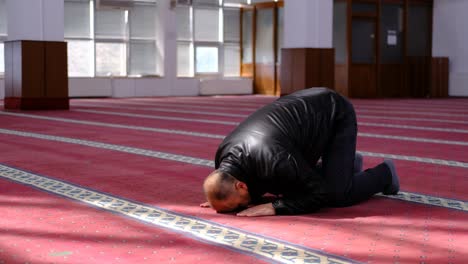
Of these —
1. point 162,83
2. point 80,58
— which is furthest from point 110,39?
point 162,83

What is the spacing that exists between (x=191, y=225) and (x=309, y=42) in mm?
10326

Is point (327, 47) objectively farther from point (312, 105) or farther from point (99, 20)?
point (312, 105)

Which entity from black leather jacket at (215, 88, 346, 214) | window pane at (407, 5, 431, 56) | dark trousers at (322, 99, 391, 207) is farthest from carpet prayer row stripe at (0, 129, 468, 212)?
window pane at (407, 5, 431, 56)

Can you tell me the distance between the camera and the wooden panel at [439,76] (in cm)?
1780

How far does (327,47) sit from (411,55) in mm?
5259

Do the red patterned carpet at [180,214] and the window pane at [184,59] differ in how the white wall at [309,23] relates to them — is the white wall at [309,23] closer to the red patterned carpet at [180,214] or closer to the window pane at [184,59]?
the window pane at [184,59]

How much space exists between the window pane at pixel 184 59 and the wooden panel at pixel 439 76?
619 cm

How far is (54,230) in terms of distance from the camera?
9.85 ft

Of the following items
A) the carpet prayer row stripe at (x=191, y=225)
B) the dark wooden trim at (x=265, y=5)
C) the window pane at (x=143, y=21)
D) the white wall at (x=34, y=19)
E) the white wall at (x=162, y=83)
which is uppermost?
the dark wooden trim at (x=265, y=5)

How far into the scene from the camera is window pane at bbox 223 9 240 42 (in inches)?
757

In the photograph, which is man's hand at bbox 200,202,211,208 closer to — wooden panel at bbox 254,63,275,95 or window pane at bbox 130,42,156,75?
window pane at bbox 130,42,156,75

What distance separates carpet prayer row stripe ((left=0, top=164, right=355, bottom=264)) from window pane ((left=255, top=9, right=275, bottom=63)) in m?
14.6

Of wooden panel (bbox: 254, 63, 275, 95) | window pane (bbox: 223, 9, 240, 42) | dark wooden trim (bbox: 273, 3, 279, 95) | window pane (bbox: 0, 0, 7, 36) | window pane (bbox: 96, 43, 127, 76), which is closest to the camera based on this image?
window pane (bbox: 0, 0, 7, 36)

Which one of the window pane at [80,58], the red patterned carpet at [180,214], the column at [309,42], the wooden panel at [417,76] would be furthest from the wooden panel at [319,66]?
the red patterned carpet at [180,214]
